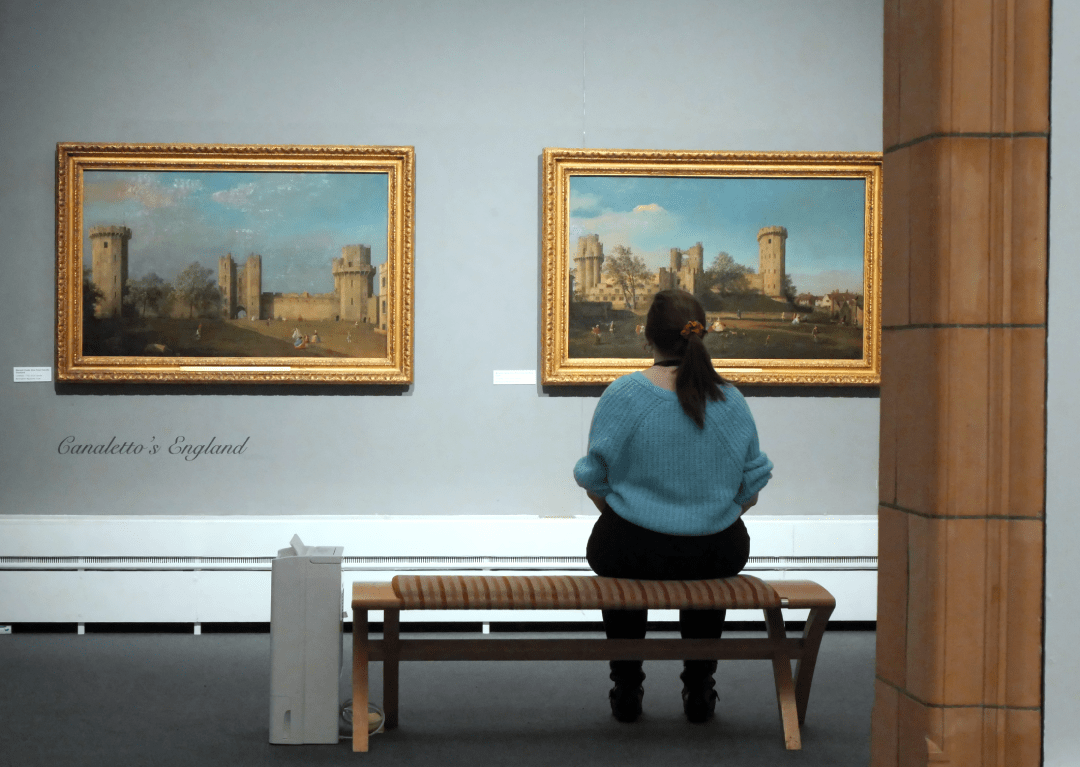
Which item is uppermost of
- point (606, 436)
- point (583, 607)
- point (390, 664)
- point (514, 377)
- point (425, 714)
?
point (514, 377)

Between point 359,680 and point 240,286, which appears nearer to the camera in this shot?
point 359,680

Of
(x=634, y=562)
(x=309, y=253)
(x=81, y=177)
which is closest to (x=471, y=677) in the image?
(x=634, y=562)

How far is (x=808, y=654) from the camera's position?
428 centimetres

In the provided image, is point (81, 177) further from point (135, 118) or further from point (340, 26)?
point (340, 26)

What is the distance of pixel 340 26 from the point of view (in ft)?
21.5

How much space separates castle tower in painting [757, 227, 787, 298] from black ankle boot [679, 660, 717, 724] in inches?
121

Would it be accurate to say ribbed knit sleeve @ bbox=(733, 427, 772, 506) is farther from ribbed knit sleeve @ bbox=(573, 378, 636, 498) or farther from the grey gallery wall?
the grey gallery wall

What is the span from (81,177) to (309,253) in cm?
154

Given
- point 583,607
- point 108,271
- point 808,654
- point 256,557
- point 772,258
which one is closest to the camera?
point 583,607

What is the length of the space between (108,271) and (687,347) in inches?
165

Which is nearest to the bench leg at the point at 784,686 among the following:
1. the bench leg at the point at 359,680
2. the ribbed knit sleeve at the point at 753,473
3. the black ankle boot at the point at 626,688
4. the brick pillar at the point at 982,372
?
the ribbed knit sleeve at the point at 753,473

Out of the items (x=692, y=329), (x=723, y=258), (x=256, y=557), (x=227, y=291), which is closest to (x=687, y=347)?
(x=692, y=329)

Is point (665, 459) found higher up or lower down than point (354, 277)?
lower down

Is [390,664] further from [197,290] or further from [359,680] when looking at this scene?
[197,290]
